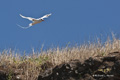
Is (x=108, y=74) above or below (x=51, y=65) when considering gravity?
→ below

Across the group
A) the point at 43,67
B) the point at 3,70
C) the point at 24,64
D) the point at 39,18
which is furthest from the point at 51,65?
the point at 39,18

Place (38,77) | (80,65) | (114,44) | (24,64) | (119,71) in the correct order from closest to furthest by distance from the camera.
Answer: (119,71), (80,65), (38,77), (114,44), (24,64)

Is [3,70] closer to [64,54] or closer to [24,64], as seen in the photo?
[24,64]

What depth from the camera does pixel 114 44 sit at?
8344 millimetres

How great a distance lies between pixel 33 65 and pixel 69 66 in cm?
181

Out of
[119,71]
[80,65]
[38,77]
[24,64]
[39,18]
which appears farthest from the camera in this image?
[39,18]

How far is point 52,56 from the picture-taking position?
8812mm

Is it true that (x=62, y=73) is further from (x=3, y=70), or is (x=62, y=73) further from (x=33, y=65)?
(x=3, y=70)

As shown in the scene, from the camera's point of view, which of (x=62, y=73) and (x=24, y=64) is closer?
(x=62, y=73)

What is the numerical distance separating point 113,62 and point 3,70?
373cm

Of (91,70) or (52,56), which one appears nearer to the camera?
(91,70)

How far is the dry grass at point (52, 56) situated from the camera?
8.08 metres

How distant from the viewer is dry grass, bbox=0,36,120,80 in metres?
8.08

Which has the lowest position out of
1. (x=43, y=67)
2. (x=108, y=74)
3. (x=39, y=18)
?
(x=108, y=74)
